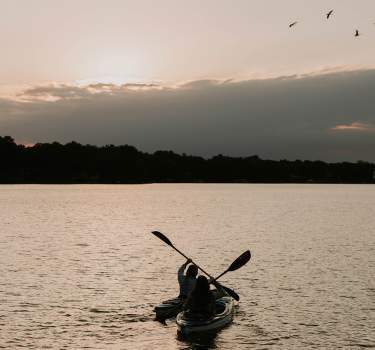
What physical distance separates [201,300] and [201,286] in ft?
2.50

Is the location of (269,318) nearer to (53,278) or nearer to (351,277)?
(351,277)

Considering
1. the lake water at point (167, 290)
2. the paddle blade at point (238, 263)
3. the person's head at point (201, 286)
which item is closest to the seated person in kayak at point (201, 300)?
the person's head at point (201, 286)

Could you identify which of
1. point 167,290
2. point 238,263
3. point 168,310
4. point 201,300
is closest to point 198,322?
point 201,300

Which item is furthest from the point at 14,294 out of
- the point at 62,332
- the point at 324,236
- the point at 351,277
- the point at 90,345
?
the point at 324,236

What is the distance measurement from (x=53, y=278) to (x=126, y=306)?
12737 mm

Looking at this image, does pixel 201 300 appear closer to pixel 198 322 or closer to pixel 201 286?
pixel 201 286

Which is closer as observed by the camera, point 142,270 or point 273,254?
point 142,270

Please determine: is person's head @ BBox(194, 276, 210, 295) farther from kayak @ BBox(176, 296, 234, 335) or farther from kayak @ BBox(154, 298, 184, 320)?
kayak @ BBox(154, 298, 184, 320)

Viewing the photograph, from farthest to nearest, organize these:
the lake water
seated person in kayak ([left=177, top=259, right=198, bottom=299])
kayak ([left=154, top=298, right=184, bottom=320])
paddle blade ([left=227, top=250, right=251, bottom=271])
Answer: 1. paddle blade ([left=227, top=250, right=251, bottom=271])
2. seated person in kayak ([left=177, top=259, right=198, bottom=299])
3. kayak ([left=154, top=298, right=184, bottom=320])
4. the lake water

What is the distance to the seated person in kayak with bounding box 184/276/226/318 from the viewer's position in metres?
24.9

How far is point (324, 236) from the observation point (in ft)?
266

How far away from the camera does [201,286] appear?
24.9m

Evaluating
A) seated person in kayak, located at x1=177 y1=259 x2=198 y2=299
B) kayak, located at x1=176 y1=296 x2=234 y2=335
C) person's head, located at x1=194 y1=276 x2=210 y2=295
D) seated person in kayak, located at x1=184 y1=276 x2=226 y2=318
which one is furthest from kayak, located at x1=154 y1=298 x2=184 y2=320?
person's head, located at x1=194 y1=276 x2=210 y2=295

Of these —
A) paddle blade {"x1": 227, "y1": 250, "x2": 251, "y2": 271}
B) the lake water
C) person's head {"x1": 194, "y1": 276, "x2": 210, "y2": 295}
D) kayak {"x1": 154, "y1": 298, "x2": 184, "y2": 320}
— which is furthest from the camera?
paddle blade {"x1": 227, "y1": 250, "x2": 251, "y2": 271}
